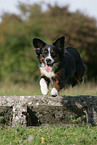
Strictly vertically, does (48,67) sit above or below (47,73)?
above

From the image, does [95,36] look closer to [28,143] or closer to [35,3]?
[35,3]

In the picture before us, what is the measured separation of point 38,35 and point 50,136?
47.3ft

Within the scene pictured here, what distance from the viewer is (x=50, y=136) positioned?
365 cm

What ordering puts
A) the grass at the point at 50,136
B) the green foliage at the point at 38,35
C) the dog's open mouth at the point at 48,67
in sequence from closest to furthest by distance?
the grass at the point at 50,136 → the dog's open mouth at the point at 48,67 → the green foliage at the point at 38,35

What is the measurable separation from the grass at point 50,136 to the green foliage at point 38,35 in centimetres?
1131

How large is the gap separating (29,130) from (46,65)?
142 cm

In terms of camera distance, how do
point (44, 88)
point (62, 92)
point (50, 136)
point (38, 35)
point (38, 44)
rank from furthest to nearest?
1. point (38, 35)
2. point (62, 92)
3. point (38, 44)
4. point (44, 88)
5. point (50, 136)

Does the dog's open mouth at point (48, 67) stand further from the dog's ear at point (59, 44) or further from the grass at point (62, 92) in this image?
the grass at point (62, 92)

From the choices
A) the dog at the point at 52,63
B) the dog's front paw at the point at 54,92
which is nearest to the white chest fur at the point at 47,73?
the dog at the point at 52,63

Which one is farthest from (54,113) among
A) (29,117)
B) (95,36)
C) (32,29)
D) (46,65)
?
(32,29)

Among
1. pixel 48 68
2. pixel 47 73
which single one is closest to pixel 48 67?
pixel 48 68

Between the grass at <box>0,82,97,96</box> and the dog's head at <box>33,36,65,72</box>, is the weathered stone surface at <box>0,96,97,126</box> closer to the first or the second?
the dog's head at <box>33,36,65,72</box>

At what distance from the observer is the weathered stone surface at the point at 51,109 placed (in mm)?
4426

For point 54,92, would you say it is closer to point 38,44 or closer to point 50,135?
point 50,135
